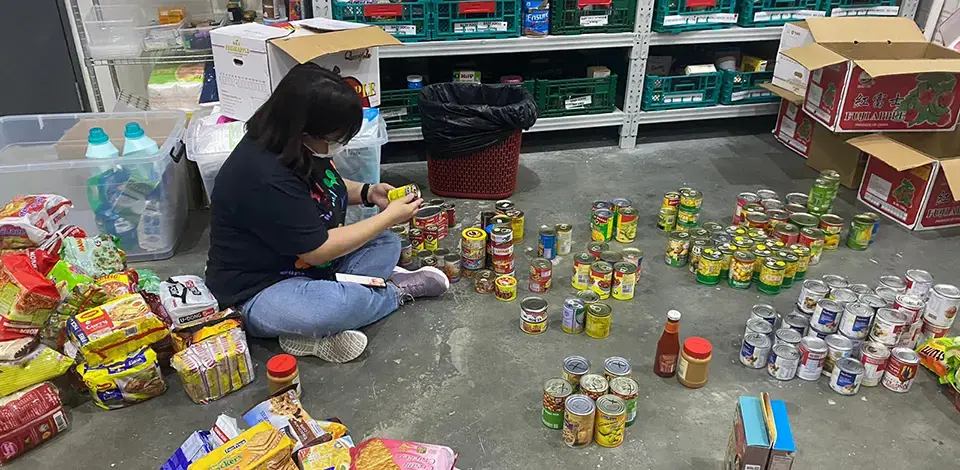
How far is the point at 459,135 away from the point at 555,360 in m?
1.26

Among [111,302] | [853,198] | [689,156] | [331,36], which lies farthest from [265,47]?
[853,198]

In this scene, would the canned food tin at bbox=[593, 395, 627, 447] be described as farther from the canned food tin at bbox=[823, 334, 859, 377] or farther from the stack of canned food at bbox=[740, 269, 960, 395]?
the canned food tin at bbox=[823, 334, 859, 377]

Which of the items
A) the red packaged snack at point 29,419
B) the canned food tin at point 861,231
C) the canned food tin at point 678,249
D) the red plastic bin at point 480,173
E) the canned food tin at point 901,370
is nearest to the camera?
the red packaged snack at point 29,419

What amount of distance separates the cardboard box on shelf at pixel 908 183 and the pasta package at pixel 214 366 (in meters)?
2.56

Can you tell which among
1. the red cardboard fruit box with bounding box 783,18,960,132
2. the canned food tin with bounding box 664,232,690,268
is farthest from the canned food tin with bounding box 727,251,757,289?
the red cardboard fruit box with bounding box 783,18,960,132

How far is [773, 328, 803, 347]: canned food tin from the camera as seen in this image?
2027mm

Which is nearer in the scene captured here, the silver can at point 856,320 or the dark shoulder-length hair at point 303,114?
the dark shoulder-length hair at point 303,114

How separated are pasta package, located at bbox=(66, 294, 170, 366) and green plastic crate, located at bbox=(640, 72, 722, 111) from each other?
109 inches

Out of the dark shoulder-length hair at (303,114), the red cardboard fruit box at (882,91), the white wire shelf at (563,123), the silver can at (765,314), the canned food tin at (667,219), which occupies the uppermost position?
the dark shoulder-length hair at (303,114)

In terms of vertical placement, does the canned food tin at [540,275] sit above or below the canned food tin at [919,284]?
below

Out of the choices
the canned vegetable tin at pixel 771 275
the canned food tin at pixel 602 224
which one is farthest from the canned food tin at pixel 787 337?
the canned food tin at pixel 602 224

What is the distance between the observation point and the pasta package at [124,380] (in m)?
1.84

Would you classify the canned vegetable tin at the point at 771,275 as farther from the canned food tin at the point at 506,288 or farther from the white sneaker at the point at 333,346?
the white sneaker at the point at 333,346

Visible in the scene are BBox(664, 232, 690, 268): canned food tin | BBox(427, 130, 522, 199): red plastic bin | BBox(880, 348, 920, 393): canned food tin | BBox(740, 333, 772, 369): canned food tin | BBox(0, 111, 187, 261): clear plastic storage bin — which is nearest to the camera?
BBox(880, 348, 920, 393): canned food tin
